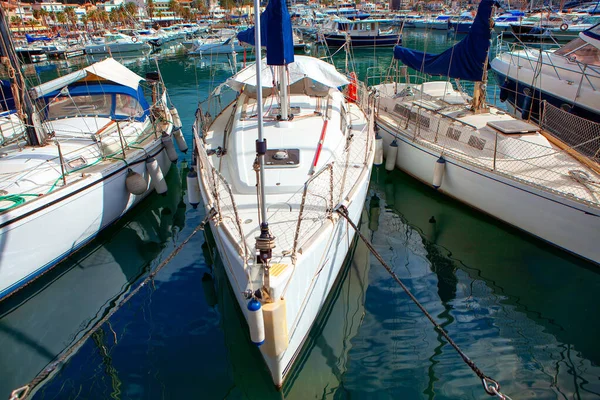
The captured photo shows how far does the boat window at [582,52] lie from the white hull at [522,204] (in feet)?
19.6

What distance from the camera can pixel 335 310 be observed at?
686 centimetres

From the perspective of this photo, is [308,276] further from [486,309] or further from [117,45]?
[117,45]

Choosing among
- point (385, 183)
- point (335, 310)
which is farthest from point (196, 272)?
point (385, 183)

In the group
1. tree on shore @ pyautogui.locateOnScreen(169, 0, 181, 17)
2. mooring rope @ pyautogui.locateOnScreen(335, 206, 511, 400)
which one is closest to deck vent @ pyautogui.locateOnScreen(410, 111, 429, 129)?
mooring rope @ pyautogui.locateOnScreen(335, 206, 511, 400)

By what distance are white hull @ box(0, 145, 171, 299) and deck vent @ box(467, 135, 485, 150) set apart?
7753 mm

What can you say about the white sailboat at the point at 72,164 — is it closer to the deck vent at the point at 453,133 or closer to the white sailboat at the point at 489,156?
the white sailboat at the point at 489,156

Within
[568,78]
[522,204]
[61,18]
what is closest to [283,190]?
[522,204]

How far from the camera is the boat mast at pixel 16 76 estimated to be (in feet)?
27.6

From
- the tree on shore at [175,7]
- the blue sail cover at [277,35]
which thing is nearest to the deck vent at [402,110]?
the blue sail cover at [277,35]

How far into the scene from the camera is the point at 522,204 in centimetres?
845

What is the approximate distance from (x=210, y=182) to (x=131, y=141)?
4863mm

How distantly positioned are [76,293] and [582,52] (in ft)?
46.8

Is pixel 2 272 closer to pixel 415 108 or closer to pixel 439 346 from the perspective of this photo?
pixel 439 346

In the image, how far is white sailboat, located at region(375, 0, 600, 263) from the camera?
7875mm
